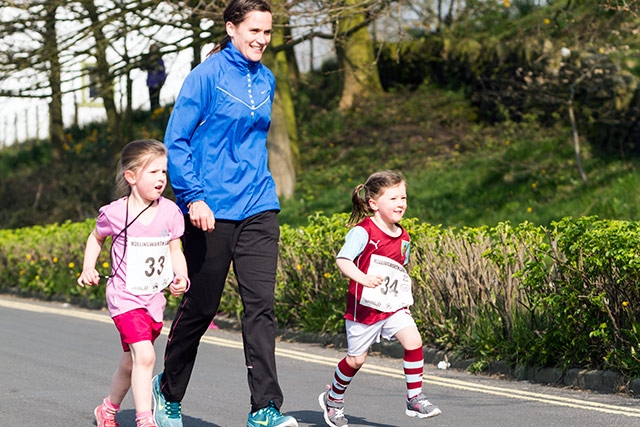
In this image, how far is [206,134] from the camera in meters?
5.53

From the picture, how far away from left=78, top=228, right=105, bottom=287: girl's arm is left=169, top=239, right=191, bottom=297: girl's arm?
0.35 m

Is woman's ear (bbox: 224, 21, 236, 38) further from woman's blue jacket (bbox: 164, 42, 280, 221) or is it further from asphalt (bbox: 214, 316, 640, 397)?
asphalt (bbox: 214, 316, 640, 397)

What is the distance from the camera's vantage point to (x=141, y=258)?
539cm

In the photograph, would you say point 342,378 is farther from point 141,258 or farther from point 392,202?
point 141,258

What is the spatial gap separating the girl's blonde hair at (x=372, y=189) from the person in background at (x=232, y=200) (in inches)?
25.4

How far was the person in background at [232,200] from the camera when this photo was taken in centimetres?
550

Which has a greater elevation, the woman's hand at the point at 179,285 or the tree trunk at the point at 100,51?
the tree trunk at the point at 100,51

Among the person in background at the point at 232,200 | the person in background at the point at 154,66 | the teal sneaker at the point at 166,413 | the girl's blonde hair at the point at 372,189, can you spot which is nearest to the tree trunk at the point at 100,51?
the person in background at the point at 154,66

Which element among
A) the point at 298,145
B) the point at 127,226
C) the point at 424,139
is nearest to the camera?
the point at 127,226

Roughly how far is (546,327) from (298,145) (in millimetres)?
17177

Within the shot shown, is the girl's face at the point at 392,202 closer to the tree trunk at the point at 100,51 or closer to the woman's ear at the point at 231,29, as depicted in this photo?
the woman's ear at the point at 231,29

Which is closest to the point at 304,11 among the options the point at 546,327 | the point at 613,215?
the point at 613,215

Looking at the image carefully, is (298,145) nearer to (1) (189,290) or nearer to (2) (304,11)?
(2) (304,11)

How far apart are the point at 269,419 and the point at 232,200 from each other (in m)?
1.06
